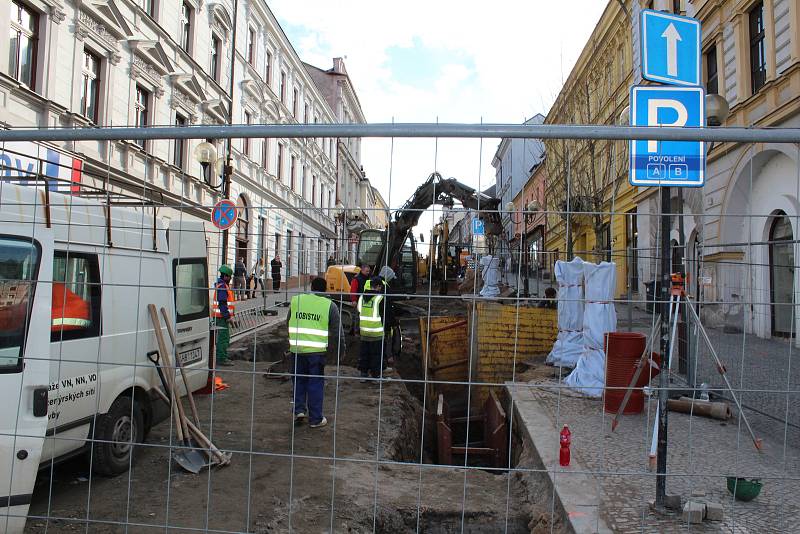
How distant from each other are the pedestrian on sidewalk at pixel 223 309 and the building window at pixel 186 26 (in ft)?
42.3

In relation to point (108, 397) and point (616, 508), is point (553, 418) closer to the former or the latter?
point (616, 508)

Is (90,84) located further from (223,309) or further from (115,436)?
(115,436)

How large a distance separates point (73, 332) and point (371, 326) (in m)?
4.41

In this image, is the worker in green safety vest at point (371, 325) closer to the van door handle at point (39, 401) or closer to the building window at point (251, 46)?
the van door handle at point (39, 401)

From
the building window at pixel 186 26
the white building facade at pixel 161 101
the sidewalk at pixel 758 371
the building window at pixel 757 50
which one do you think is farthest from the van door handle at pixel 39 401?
the building window at pixel 186 26

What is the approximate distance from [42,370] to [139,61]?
13.7m

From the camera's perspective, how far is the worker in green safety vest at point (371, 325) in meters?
7.24

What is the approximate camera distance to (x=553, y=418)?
591 centimetres

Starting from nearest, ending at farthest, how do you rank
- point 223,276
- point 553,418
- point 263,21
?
point 223,276 → point 553,418 → point 263,21

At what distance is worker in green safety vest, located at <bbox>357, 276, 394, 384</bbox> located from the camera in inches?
285

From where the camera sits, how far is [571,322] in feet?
26.5

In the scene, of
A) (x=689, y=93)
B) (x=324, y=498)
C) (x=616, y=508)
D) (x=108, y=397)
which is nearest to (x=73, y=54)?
(x=108, y=397)

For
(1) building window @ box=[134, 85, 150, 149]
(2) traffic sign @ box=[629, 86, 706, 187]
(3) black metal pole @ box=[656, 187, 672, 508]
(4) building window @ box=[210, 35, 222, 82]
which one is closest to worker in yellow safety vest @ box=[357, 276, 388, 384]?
(3) black metal pole @ box=[656, 187, 672, 508]

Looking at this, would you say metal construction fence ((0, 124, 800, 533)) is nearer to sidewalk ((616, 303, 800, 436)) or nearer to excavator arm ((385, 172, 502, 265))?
sidewalk ((616, 303, 800, 436))
